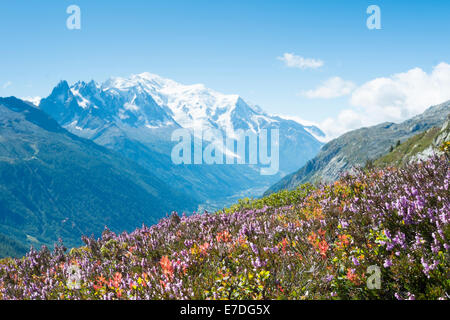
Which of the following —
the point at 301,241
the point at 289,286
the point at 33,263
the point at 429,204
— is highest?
the point at 429,204

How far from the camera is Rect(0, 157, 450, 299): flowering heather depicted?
389cm

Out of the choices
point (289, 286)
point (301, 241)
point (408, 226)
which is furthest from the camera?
point (301, 241)

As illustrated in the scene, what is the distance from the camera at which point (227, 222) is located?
8.82 m

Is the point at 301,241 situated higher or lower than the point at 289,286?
higher

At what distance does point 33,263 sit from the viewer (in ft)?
29.1

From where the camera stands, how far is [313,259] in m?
4.87

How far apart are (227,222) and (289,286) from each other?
181 inches

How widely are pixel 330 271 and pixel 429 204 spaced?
190cm

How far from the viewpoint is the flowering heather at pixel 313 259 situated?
3893mm
